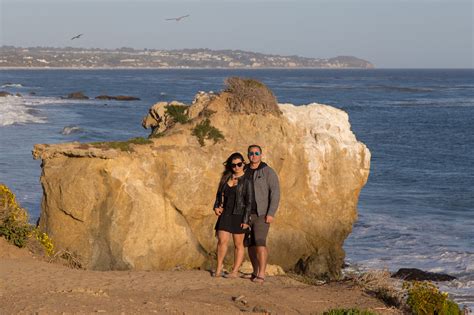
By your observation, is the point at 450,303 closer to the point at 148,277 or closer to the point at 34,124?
the point at 148,277

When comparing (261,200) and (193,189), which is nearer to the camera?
(261,200)

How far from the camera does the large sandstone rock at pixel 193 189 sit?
14.7 meters

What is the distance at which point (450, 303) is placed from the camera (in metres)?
11.8

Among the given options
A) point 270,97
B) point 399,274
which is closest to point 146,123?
point 270,97

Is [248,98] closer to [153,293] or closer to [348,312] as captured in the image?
[153,293]

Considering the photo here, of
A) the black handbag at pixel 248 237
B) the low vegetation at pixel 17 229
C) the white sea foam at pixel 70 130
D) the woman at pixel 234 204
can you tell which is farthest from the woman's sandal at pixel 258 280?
the white sea foam at pixel 70 130

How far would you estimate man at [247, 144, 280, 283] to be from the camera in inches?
471

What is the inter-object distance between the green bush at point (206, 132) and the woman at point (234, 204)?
13.6 feet

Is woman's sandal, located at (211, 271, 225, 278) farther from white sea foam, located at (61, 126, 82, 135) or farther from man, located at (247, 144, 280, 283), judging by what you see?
white sea foam, located at (61, 126, 82, 135)

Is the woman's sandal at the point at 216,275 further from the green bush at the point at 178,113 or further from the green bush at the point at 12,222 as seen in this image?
the green bush at the point at 178,113

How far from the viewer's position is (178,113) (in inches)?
681

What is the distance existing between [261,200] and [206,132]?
460 centimetres

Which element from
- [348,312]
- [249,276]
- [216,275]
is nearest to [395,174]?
[249,276]

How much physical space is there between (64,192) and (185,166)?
2333 mm
